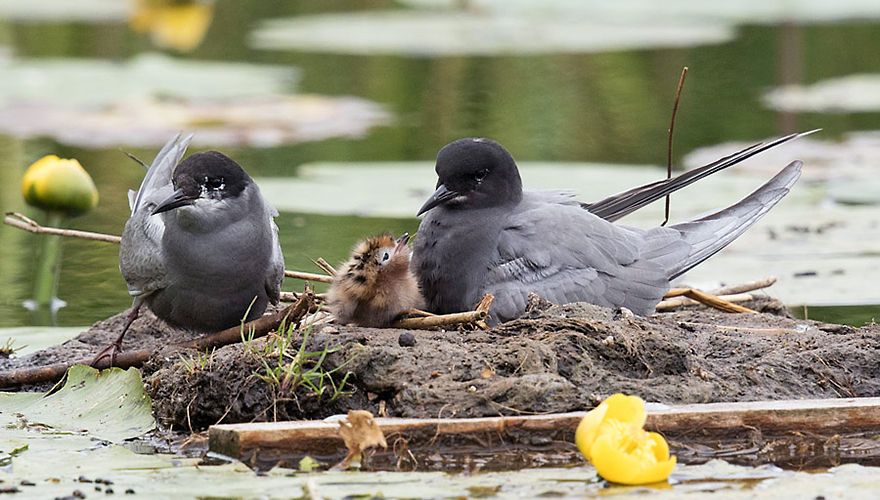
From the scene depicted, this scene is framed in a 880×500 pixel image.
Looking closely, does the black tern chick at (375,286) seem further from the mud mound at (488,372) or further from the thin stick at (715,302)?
the thin stick at (715,302)

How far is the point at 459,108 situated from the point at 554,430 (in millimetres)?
9608

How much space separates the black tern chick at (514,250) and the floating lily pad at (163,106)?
19.5 ft

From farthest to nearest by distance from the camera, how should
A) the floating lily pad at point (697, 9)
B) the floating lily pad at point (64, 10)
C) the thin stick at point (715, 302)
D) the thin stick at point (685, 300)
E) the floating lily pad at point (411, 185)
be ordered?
the floating lily pad at point (64, 10) → the floating lily pad at point (697, 9) → the floating lily pad at point (411, 185) → the thin stick at point (685, 300) → the thin stick at point (715, 302)

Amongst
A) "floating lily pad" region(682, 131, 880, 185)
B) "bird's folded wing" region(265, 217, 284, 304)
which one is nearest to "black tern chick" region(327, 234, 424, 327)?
"bird's folded wing" region(265, 217, 284, 304)

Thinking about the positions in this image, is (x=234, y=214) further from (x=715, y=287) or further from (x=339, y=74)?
(x=339, y=74)

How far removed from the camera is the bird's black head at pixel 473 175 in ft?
22.1

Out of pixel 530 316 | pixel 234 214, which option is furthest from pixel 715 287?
pixel 234 214

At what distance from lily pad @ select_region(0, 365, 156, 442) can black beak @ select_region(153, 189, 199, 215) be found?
62 cm

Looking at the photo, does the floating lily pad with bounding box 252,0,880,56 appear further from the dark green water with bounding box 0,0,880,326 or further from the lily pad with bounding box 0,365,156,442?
the lily pad with bounding box 0,365,156,442

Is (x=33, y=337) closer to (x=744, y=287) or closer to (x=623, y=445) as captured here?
(x=744, y=287)

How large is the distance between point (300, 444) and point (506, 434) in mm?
667

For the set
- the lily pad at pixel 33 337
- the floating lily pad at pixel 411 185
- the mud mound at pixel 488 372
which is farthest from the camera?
the floating lily pad at pixel 411 185

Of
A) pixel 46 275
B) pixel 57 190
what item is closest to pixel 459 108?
pixel 46 275

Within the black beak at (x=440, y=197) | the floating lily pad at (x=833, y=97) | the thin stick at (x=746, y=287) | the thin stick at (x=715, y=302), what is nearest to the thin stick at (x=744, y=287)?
the thin stick at (x=746, y=287)
